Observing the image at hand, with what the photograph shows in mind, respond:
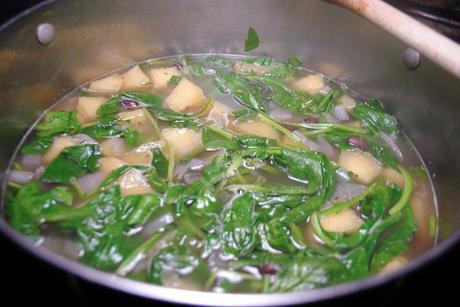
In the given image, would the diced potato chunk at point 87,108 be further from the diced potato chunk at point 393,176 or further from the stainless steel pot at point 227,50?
the diced potato chunk at point 393,176

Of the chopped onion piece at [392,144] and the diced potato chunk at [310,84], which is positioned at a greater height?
the diced potato chunk at [310,84]

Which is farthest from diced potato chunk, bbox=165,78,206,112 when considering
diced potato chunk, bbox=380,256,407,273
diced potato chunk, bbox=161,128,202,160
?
diced potato chunk, bbox=380,256,407,273

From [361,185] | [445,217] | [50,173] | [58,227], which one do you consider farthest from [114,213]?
[445,217]

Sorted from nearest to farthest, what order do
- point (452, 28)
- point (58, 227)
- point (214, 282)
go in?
1. point (214, 282)
2. point (58, 227)
3. point (452, 28)

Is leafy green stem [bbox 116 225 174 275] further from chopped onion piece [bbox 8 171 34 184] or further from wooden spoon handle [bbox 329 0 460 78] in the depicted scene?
wooden spoon handle [bbox 329 0 460 78]

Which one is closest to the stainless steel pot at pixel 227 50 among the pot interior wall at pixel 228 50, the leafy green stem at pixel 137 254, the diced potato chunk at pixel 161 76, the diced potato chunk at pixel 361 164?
the pot interior wall at pixel 228 50

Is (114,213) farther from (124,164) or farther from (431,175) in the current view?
(431,175)
